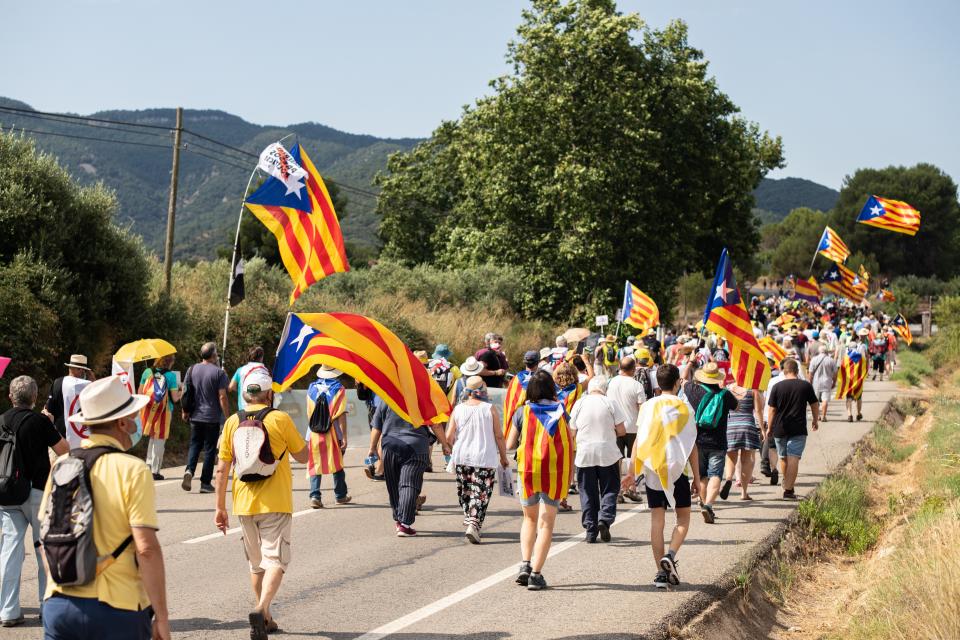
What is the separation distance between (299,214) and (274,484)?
28.5ft

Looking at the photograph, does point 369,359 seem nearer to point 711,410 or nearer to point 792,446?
point 711,410

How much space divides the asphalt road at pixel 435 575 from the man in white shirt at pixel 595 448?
288 mm

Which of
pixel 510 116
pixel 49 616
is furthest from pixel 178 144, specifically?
pixel 49 616

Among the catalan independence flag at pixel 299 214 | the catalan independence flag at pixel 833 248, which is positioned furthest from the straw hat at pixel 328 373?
the catalan independence flag at pixel 833 248

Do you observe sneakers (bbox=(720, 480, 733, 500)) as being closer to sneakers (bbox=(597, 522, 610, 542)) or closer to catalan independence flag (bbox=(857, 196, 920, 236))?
sneakers (bbox=(597, 522, 610, 542))

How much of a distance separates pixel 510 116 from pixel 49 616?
3647cm

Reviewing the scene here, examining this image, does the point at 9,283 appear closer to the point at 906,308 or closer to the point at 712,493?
the point at 712,493

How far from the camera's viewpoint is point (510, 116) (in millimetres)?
39750

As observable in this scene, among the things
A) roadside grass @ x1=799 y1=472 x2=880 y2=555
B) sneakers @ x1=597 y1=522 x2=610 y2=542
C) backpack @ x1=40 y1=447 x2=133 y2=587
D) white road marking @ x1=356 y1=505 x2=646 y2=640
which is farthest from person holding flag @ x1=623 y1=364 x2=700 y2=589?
backpack @ x1=40 y1=447 x2=133 y2=587

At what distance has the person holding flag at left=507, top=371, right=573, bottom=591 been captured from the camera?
871cm

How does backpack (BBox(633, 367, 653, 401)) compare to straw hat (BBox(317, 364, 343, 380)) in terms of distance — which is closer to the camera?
straw hat (BBox(317, 364, 343, 380))

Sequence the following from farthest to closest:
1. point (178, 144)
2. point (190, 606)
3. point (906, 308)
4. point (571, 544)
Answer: point (906, 308), point (178, 144), point (571, 544), point (190, 606)

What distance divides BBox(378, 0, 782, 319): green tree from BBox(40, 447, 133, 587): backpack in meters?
33.9

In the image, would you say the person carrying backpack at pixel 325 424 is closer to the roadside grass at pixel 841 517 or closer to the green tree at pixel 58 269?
the roadside grass at pixel 841 517
